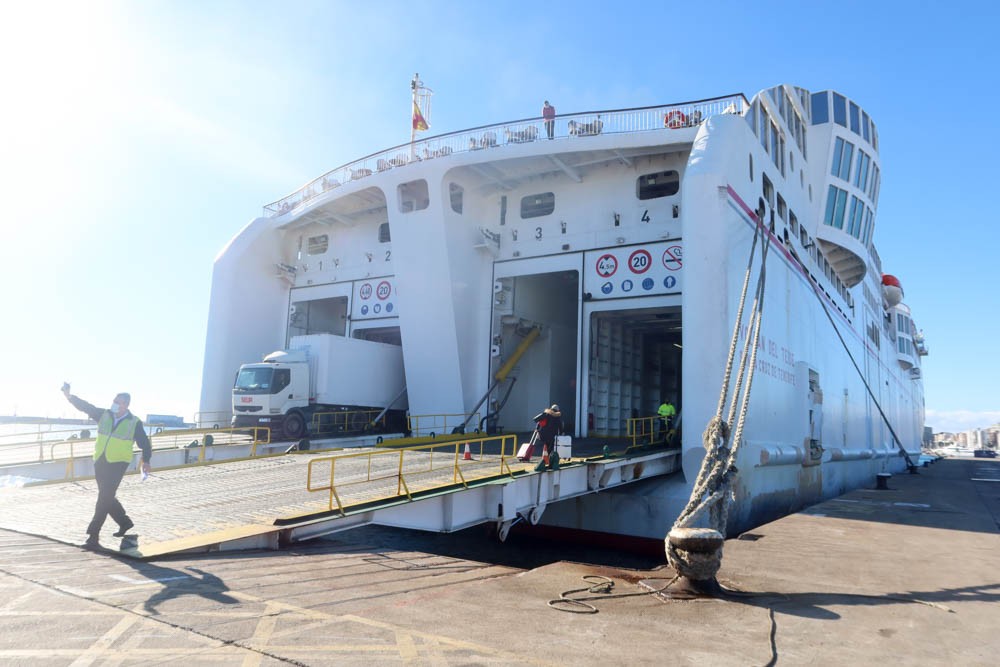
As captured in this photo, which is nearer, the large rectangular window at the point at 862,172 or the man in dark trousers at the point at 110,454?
the man in dark trousers at the point at 110,454

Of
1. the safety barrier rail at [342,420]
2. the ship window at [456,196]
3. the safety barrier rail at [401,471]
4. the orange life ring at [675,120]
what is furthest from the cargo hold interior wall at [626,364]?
the safety barrier rail at [342,420]

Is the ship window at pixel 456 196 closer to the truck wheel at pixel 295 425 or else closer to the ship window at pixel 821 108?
the truck wheel at pixel 295 425

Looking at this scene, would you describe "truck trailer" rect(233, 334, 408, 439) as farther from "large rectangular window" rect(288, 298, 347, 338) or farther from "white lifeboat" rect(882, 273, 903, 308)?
"white lifeboat" rect(882, 273, 903, 308)

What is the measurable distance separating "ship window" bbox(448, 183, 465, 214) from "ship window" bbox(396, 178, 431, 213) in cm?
78

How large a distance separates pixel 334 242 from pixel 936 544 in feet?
66.9

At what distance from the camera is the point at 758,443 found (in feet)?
48.2

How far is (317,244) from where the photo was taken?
79.8 feet

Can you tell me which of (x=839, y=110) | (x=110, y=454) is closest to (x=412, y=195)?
(x=110, y=454)

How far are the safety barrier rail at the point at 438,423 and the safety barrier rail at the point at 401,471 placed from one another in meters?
3.44

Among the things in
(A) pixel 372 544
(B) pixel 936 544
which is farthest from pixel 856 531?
(A) pixel 372 544

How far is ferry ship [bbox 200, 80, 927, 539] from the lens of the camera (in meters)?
Answer: 13.3

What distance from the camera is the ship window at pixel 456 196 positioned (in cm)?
1871

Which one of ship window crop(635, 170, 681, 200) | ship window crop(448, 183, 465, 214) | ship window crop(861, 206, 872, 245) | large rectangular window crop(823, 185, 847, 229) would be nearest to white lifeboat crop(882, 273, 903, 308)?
ship window crop(861, 206, 872, 245)

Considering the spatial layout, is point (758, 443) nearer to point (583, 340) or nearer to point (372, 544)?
point (583, 340)
